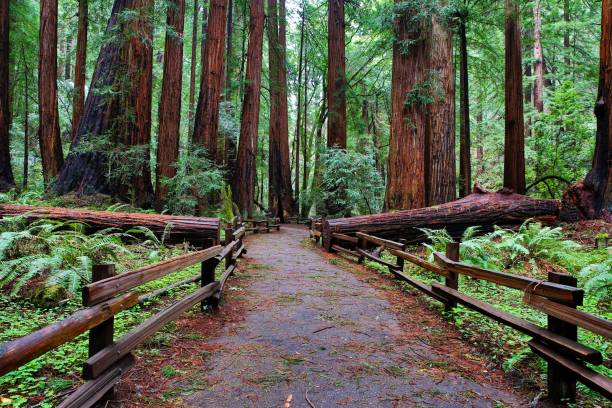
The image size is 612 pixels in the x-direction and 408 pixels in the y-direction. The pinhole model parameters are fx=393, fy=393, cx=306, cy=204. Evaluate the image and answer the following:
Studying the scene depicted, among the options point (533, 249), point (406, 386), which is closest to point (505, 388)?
point (406, 386)

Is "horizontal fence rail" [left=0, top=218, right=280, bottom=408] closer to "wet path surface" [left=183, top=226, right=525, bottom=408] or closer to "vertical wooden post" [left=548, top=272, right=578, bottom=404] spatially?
"wet path surface" [left=183, top=226, right=525, bottom=408]

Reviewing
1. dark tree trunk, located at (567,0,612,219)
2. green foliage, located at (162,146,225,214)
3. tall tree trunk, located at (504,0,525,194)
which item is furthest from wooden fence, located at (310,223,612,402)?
tall tree trunk, located at (504,0,525,194)

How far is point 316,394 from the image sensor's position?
320 centimetres

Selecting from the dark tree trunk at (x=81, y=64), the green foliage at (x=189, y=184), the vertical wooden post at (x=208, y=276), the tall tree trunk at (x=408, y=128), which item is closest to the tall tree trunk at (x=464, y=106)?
the tall tree trunk at (x=408, y=128)

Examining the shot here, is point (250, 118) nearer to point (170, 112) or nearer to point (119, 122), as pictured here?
point (170, 112)

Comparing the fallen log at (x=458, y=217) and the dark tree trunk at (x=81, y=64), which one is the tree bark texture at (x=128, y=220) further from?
the dark tree trunk at (x=81, y=64)

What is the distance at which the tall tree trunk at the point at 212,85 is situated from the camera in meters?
13.5

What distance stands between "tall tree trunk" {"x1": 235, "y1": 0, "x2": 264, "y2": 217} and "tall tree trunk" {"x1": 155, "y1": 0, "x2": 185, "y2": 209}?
3.94 m

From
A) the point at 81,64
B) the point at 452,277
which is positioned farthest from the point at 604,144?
the point at 81,64

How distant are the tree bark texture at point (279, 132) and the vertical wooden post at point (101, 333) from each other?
19998 mm

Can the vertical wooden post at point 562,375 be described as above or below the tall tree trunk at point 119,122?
below

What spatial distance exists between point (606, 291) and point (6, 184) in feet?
53.0

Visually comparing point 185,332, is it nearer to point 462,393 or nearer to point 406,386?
point 406,386

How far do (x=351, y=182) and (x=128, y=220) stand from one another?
10246 mm
